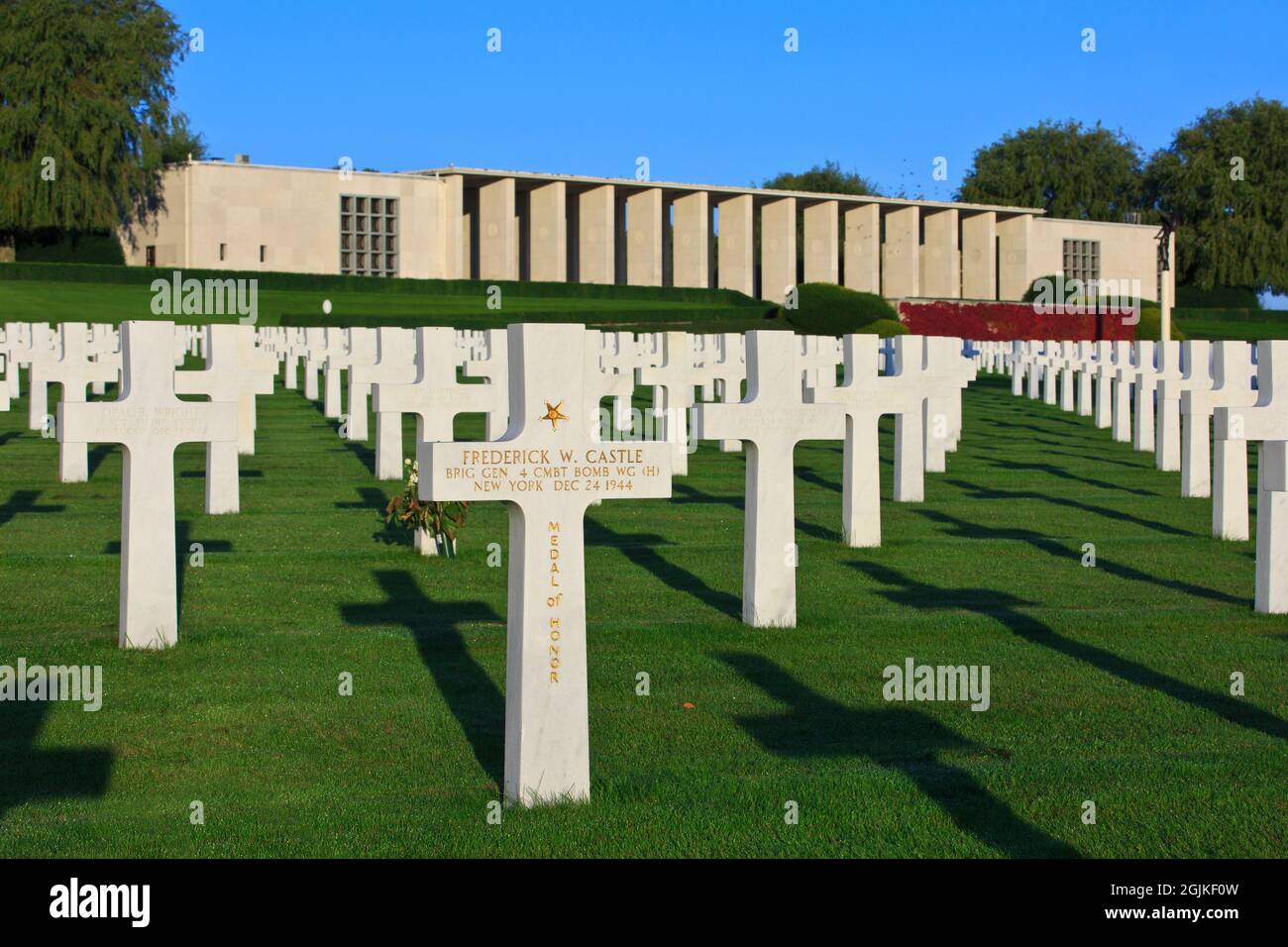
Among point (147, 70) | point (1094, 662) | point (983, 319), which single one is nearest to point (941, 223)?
point (983, 319)

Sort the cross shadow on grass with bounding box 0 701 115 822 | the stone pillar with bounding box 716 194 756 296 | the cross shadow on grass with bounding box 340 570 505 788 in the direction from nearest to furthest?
the cross shadow on grass with bounding box 0 701 115 822 < the cross shadow on grass with bounding box 340 570 505 788 < the stone pillar with bounding box 716 194 756 296

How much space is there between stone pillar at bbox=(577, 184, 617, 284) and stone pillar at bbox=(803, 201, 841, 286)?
30.7 feet

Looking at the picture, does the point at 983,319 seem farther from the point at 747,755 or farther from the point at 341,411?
the point at 747,755

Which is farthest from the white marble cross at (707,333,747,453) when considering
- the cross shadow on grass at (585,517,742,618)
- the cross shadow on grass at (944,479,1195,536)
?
the cross shadow on grass at (585,517,742,618)

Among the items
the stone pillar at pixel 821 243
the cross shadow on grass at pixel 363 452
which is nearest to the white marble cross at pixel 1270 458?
the cross shadow on grass at pixel 363 452

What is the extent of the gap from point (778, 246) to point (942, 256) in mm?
8991

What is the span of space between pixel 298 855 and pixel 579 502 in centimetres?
150

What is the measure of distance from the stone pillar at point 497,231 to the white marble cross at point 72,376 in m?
42.0

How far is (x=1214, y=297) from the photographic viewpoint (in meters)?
71.8

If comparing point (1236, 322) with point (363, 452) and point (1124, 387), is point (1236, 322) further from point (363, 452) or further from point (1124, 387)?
point (363, 452)

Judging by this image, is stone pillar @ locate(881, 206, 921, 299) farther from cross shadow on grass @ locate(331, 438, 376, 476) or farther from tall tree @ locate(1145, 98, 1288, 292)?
cross shadow on grass @ locate(331, 438, 376, 476)

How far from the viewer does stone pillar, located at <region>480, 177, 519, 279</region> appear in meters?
59.6

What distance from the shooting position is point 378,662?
24.3 ft

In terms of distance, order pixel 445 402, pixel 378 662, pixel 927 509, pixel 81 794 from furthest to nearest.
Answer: pixel 927 509, pixel 445 402, pixel 378 662, pixel 81 794
